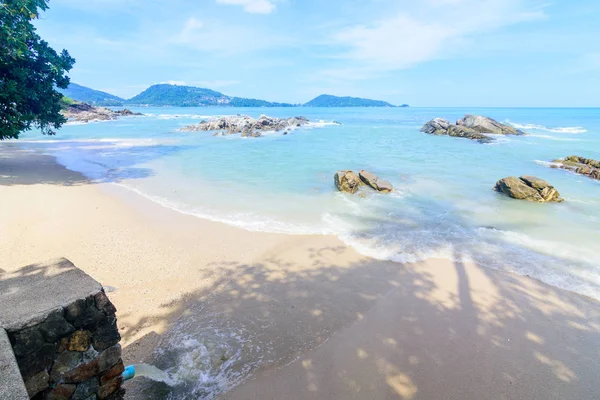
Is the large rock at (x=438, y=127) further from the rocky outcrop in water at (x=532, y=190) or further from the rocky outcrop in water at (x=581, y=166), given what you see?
the rocky outcrop in water at (x=532, y=190)

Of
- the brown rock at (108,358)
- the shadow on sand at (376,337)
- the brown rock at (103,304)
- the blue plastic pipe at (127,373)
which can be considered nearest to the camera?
the brown rock at (103,304)

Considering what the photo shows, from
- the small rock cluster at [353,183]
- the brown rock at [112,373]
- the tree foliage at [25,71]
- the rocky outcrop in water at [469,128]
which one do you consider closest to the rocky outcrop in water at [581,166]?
the small rock cluster at [353,183]

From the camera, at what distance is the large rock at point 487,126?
159 ft

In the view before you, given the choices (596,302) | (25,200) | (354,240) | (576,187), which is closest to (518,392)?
(596,302)

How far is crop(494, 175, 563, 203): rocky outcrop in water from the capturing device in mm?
14250

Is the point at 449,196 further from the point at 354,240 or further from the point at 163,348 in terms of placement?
the point at 163,348

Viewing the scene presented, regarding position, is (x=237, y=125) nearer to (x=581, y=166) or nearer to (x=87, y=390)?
(x=581, y=166)

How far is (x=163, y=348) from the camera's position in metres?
5.20

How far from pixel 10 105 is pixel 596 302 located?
2293 centimetres

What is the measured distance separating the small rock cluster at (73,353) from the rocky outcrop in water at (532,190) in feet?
54.5

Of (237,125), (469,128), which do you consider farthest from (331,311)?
(469,128)

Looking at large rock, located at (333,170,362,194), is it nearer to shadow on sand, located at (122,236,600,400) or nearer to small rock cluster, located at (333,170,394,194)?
small rock cluster, located at (333,170,394,194)

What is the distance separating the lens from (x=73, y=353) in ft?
10.4

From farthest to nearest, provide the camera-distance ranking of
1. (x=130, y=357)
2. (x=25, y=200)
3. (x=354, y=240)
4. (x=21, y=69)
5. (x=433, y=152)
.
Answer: (x=433, y=152) < (x=21, y=69) < (x=25, y=200) < (x=354, y=240) < (x=130, y=357)
